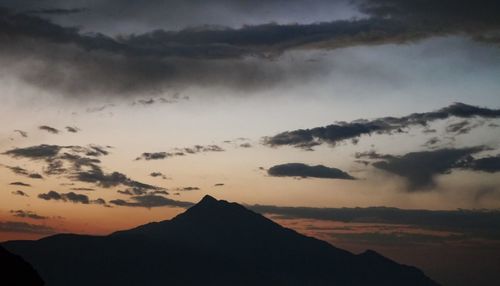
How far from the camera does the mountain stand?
4646 inches

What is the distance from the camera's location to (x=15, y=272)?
121 meters

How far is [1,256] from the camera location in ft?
397

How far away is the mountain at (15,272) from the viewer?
387 ft

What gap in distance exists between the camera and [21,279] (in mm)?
120750

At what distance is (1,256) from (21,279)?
6067 mm
